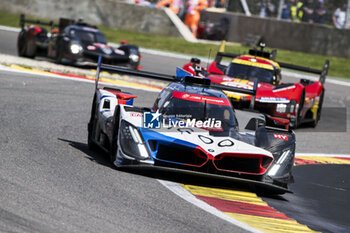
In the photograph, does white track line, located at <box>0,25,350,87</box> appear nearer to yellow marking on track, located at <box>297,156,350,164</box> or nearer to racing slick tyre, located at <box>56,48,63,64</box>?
racing slick tyre, located at <box>56,48,63,64</box>

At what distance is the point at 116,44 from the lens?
27062 millimetres

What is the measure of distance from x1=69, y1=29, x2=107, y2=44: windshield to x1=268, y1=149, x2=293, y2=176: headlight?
13.1 meters

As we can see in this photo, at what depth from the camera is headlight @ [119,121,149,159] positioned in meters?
7.77

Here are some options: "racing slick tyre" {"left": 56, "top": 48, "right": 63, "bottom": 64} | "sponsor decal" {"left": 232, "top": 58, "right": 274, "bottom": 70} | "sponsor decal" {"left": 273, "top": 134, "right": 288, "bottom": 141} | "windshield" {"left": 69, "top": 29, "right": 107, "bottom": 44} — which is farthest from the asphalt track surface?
"windshield" {"left": 69, "top": 29, "right": 107, "bottom": 44}

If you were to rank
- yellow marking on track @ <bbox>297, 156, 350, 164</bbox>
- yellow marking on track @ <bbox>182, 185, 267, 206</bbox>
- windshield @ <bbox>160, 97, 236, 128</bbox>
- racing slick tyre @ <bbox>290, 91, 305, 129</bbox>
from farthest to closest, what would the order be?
racing slick tyre @ <bbox>290, 91, 305, 129</bbox> < yellow marking on track @ <bbox>297, 156, 350, 164</bbox> < windshield @ <bbox>160, 97, 236, 128</bbox> < yellow marking on track @ <bbox>182, 185, 267, 206</bbox>

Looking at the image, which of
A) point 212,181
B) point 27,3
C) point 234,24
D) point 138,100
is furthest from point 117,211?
point 27,3

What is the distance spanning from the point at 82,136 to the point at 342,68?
16480 millimetres

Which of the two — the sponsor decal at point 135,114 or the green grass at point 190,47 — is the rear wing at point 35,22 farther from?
the sponsor decal at point 135,114

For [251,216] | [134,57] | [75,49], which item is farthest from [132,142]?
[134,57]

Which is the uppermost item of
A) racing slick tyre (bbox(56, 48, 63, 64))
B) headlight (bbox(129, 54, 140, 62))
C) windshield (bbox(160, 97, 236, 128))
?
windshield (bbox(160, 97, 236, 128))

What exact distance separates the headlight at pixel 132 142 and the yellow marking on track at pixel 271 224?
1.51 m

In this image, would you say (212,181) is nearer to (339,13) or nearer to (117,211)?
(117,211)

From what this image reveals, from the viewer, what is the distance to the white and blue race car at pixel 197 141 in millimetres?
7727

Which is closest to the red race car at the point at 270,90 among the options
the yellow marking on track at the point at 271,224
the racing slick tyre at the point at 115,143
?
the racing slick tyre at the point at 115,143
